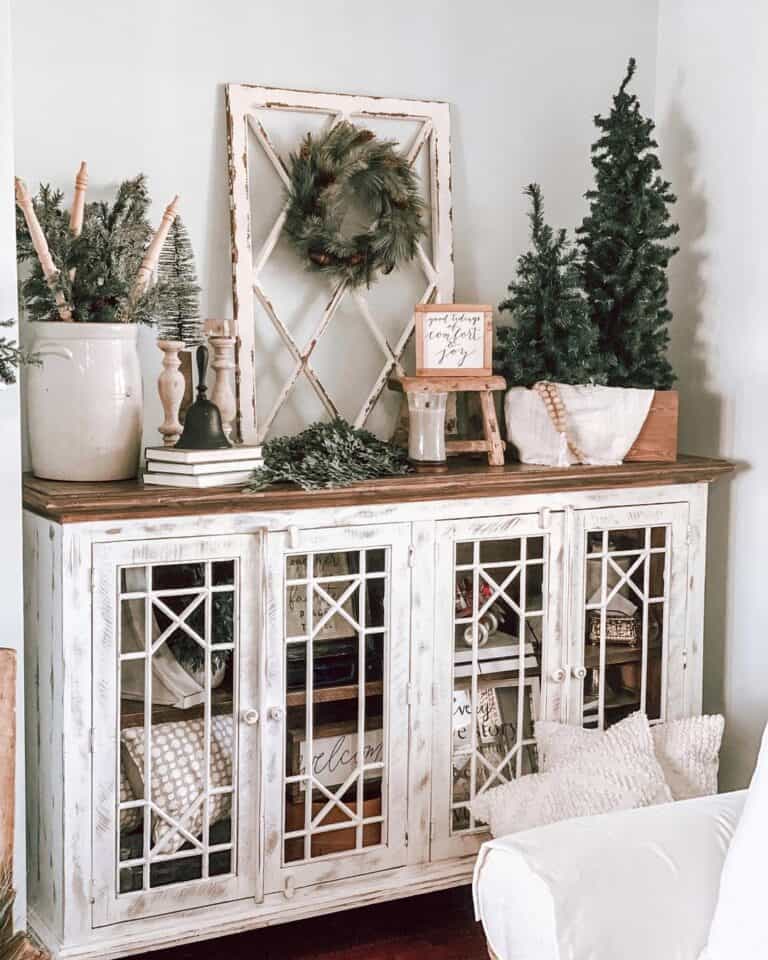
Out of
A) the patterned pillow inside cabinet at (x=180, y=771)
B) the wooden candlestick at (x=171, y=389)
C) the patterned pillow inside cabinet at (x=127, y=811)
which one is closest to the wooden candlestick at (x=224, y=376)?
the wooden candlestick at (x=171, y=389)

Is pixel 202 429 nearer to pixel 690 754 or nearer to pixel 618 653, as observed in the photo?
pixel 618 653

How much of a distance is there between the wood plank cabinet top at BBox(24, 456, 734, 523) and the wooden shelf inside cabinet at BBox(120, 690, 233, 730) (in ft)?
1.18

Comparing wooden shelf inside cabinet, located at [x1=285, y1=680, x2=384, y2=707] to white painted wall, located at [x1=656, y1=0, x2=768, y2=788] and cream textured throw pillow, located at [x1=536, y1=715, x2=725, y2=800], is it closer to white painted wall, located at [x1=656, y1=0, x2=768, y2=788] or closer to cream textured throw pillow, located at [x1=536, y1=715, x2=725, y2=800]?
cream textured throw pillow, located at [x1=536, y1=715, x2=725, y2=800]

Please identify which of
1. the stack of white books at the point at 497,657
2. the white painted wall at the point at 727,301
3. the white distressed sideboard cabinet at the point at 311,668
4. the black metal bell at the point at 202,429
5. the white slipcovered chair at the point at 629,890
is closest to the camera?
the white slipcovered chair at the point at 629,890

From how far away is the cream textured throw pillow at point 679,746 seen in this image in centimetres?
246

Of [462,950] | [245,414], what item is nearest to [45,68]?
[245,414]

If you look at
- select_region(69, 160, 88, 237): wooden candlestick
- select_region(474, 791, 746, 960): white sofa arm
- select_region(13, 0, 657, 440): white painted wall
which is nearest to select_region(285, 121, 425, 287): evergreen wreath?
select_region(13, 0, 657, 440): white painted wall

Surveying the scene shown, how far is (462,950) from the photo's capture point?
2.44 m

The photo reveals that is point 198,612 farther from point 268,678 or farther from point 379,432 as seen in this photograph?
point 379,432

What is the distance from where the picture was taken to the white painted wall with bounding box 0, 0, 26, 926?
199 centimetres

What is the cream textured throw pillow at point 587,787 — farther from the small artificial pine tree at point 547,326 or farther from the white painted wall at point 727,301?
the small artificial pine tree at point 547,326

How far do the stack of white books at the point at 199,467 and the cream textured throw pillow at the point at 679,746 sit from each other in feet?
2.85

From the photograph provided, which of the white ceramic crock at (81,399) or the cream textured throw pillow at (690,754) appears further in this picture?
the cream textured throw pillow at (690,754)

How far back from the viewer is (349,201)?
2605 mm
